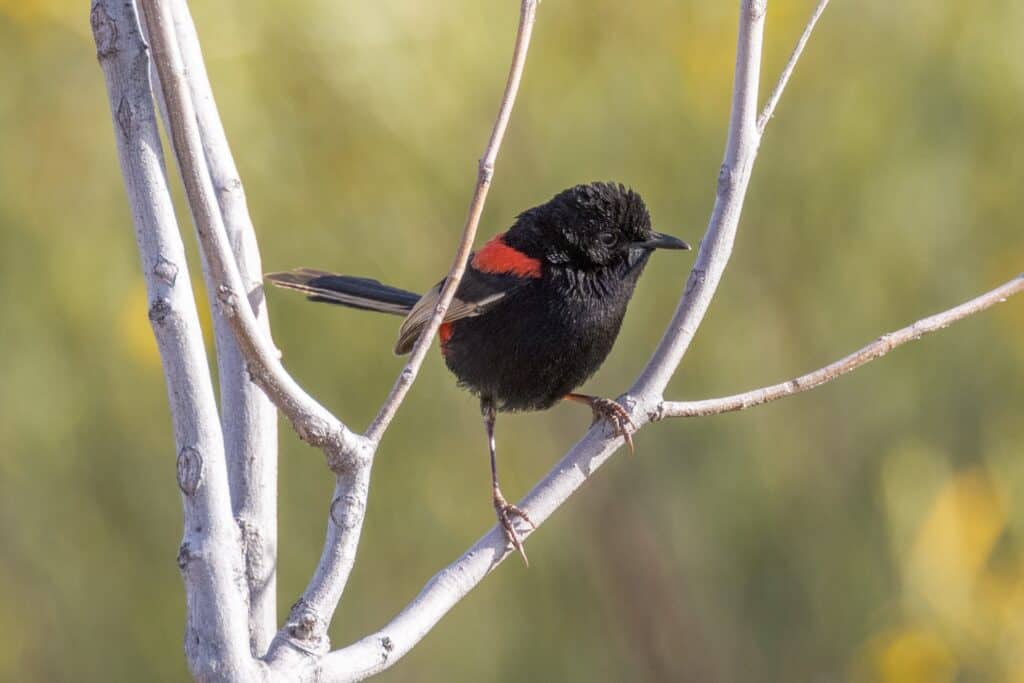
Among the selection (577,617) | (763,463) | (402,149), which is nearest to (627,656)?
(577,617)

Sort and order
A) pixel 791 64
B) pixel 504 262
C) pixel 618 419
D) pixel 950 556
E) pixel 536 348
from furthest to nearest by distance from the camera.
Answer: pixel 950 556 < pixel 504 262 < pixel 536 348 < pixel 618 419 < pixel 791 64

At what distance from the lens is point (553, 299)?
11.0ft

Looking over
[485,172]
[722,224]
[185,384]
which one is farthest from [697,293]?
[185,384]

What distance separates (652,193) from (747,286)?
59cm

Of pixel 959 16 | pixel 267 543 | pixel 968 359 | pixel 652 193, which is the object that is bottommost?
pixel 267 543

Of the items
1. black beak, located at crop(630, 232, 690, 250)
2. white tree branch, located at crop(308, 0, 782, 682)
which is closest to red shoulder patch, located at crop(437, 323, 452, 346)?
black beak, located at crop(630, 232, 690, 250)

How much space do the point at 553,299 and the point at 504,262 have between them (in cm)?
23

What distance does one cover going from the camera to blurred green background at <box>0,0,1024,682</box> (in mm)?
5004

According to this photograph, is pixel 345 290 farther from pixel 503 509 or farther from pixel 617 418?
pixel 617 418

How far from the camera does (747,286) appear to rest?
17.0ft

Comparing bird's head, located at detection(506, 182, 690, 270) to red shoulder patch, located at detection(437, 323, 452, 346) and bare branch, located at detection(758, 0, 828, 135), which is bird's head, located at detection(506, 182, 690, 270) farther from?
bare branch, located at detection(758, 0, 828, 135)

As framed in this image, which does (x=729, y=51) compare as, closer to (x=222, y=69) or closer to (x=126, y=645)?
(x=222, y=69)

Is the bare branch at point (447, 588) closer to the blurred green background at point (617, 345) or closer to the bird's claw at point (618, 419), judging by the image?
the bird's claw at point (618, 419)

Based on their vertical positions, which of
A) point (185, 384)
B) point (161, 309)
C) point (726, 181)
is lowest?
point (185, 384)
